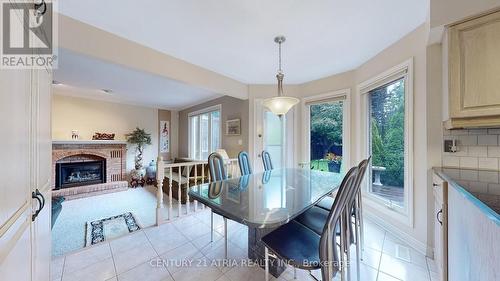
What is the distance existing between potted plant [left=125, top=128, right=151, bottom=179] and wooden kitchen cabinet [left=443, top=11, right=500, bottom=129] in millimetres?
5959

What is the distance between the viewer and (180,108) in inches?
236

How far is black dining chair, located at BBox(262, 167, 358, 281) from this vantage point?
39.3 inches

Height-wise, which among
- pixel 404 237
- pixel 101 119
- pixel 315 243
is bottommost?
pixel 404 237

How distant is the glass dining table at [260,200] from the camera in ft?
3.72

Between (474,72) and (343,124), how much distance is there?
182cm

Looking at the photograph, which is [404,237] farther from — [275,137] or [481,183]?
[275,137]

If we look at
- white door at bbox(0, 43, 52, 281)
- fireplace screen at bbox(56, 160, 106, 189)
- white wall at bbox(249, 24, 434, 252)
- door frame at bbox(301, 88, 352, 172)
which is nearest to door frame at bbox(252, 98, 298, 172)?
door frame at bbox(301, 88, 352, 172)

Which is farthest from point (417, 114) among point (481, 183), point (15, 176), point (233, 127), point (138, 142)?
point (138, 142)

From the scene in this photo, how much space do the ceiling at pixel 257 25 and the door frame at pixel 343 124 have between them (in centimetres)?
61

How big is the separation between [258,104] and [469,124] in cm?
294

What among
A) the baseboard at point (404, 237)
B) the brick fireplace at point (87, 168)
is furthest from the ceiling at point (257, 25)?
the brick fireplace at point (87, 168)

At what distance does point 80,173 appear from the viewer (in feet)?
15.1

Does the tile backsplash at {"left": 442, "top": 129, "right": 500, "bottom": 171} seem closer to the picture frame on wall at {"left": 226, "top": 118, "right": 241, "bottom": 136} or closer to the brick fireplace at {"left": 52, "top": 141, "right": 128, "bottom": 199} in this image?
the picture frame on wall at {"left": 226, "top": 118, "right": 241, "bottom": 136}

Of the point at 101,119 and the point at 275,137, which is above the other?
the point at 101,119
